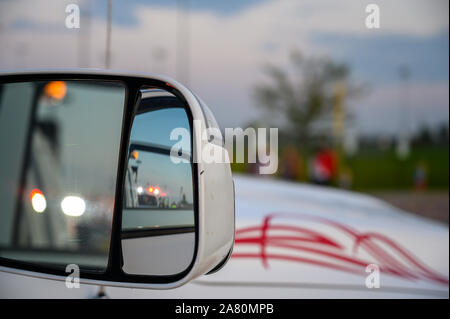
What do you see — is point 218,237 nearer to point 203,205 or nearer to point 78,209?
point 203,205

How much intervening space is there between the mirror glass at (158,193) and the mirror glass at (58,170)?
36 centimetres

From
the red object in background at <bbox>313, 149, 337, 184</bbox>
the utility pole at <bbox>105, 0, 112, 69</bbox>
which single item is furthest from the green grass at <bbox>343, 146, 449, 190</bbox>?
the utility pole at <bbox>105, 0, 112, 69</bbox>

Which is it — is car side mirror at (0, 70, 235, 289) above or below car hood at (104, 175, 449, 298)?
above

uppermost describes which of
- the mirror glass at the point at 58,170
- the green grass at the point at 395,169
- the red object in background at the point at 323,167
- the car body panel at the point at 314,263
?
the mirror glass at the point at 58,170

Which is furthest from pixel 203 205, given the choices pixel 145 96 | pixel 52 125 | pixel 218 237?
pixel 52 125

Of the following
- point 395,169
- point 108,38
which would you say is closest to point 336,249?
point 108,38

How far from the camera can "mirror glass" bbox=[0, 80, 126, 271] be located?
63.2 inches

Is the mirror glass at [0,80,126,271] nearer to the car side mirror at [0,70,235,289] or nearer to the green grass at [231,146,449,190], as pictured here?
the car side mirror at [0,70,235,289]

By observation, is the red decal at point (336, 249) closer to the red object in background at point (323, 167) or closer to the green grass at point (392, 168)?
the red object in background at point (323, 167)

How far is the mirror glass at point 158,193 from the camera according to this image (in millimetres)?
1029

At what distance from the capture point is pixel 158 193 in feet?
3.36

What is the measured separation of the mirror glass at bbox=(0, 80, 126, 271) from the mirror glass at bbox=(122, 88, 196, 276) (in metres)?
0.36

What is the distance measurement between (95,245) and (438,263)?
1.29 meters

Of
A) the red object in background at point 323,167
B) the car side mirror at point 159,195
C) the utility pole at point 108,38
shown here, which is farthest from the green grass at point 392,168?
the car side mirror at point 159,195
